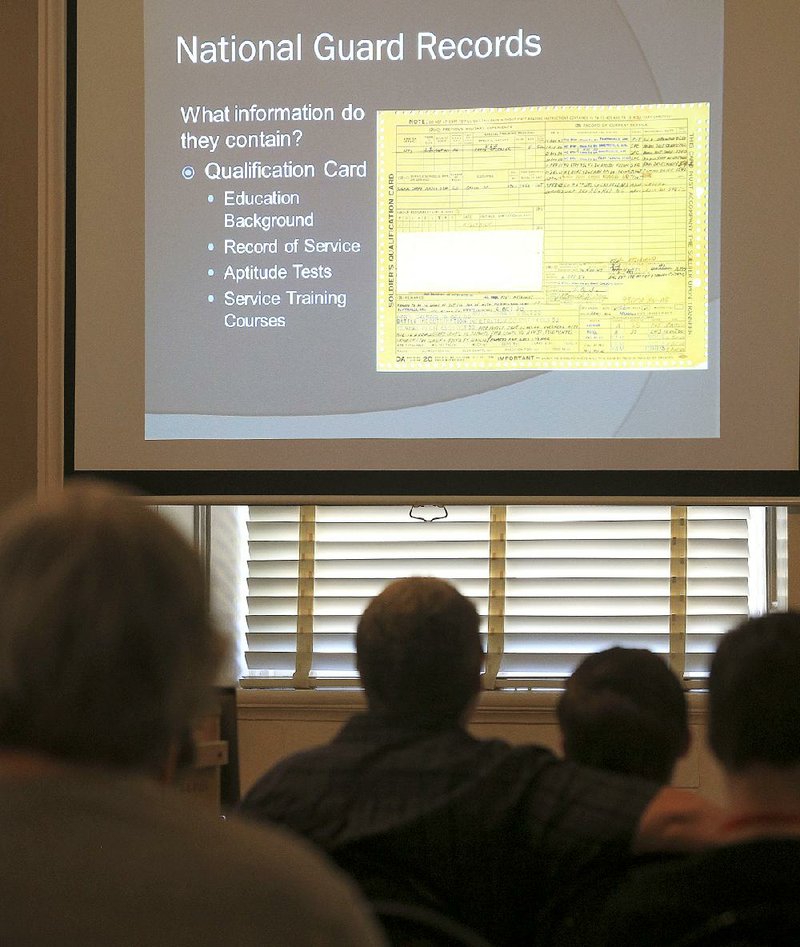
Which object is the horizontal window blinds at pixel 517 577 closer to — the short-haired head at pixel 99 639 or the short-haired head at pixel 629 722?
the short-haired head at pixel 629 722

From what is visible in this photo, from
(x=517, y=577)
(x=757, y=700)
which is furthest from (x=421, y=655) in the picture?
(x=517, y=577)

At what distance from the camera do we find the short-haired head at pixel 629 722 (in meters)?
1.58

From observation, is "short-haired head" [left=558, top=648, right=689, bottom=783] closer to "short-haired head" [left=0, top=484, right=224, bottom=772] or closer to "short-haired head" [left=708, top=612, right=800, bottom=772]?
"short-haired head" [left=708, top=612, right=800, bottom=772]

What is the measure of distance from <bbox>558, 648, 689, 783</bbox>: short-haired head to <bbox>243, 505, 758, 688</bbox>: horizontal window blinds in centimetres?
197

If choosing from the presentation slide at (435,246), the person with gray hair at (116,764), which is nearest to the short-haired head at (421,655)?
the person with gray hair at (116,764)

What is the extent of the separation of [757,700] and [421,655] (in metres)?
0.53

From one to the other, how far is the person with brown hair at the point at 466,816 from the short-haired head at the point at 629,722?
0.11m

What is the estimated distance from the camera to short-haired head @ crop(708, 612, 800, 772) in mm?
1314

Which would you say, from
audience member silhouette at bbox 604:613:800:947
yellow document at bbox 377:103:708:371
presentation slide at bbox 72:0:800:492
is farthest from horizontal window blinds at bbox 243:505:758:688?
audience member silhouette at bbox 604:613:800:947

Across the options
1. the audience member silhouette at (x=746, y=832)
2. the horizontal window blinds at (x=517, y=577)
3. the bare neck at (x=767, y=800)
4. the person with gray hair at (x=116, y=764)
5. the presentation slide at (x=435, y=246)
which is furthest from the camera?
the horizontal window blinds at (x=517, y=577)

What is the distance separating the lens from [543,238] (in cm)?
321

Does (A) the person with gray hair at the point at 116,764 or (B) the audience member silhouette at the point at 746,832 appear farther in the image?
(B) the audience member silhouette at the point at 746,832

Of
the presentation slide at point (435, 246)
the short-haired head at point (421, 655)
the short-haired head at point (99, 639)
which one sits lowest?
the short-haired head at point (421, 655)

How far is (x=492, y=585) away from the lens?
362cm
